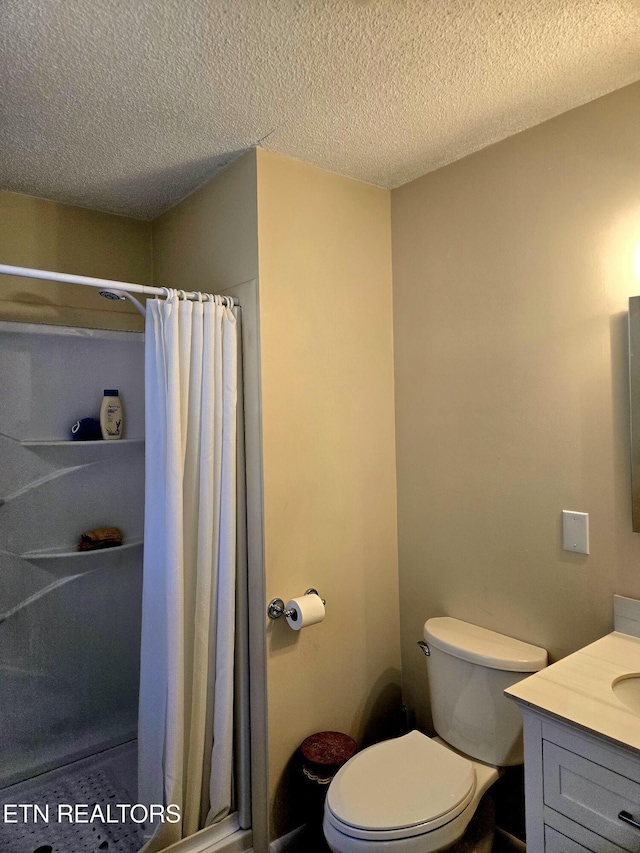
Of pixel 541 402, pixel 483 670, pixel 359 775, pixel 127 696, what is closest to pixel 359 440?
pixel 541 402

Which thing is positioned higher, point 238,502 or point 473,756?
point 238,502

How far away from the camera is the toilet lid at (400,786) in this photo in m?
1.36

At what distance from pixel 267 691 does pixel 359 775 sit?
1.27ft

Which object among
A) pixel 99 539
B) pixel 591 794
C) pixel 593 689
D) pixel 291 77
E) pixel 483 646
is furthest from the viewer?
pixel 99 539

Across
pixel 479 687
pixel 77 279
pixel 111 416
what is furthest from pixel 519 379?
pixel 111 416

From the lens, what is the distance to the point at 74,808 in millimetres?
1982

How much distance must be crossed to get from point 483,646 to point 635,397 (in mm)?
868

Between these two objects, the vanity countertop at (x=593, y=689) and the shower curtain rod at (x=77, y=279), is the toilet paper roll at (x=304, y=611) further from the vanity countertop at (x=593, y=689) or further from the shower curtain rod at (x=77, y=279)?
the shower curtain rod at (x=77, y=279)

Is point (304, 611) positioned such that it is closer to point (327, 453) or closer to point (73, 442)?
point (327, 453)

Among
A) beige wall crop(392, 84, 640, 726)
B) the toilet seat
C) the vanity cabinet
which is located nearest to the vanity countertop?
the vanity cabinet

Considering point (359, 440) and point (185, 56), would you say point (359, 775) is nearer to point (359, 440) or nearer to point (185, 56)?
point (359, 440)

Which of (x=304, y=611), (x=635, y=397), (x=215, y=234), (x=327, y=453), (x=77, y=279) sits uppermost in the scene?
(x=215, y=234)

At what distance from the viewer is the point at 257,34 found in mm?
1236

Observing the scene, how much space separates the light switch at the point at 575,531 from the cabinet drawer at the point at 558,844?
71 cm
